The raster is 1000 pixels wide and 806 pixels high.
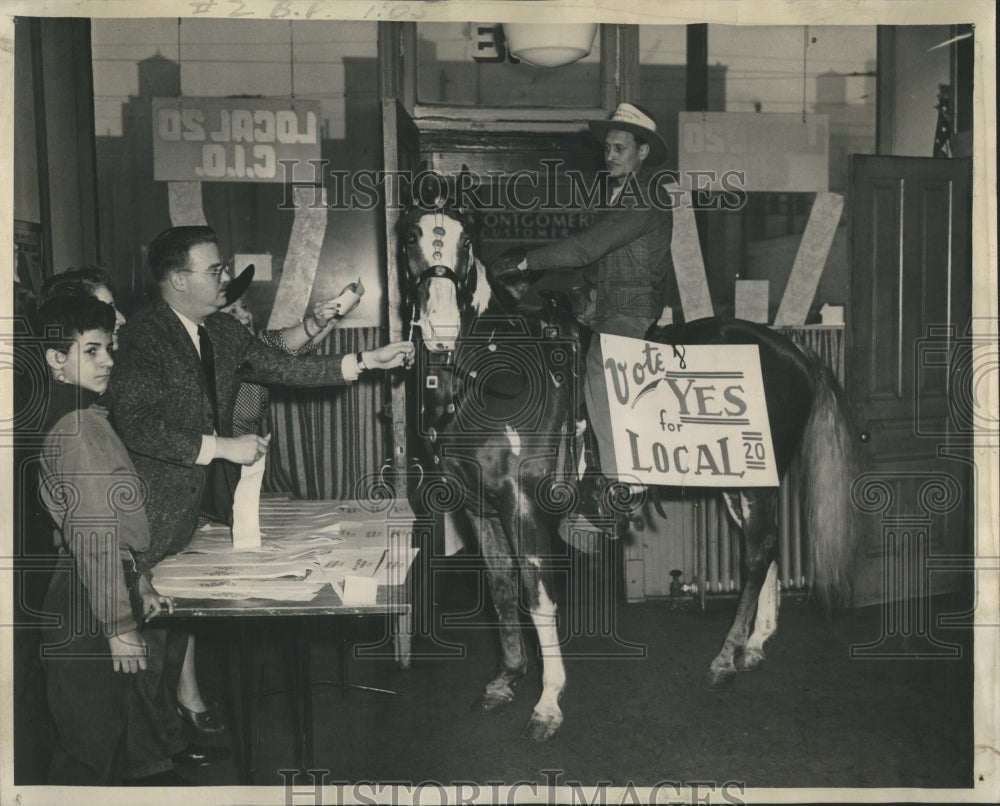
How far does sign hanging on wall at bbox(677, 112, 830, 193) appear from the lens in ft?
15.4

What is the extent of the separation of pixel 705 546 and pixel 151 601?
324cm

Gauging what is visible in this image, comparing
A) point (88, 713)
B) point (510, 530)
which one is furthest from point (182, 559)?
point (510, 530)

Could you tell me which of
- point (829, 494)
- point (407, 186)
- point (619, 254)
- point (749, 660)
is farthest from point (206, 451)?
point (829, 494)

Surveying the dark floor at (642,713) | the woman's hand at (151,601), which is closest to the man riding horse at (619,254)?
the dark floor at (642,713)

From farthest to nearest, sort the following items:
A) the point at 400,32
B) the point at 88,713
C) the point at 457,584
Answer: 1. the point at 457,584
2. the point at 400,32
3. the point at 88,713

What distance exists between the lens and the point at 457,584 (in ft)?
17.9

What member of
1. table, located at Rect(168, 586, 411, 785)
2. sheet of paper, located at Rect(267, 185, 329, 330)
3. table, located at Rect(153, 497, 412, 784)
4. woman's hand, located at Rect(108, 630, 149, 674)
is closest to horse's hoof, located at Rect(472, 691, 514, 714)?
table, located at Rect(153, 497, 412, 784)

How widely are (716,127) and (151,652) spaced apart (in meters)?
3.53

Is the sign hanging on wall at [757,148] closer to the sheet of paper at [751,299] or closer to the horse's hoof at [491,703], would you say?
the sheet of paper at [751,299]

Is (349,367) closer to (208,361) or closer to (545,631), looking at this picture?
(208,361)

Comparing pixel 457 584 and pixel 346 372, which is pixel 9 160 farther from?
pixel 457 584

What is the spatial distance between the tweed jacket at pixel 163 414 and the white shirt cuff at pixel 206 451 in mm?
18

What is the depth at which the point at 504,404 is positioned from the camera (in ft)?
12.7

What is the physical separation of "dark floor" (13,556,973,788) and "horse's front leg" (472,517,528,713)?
66 mm
